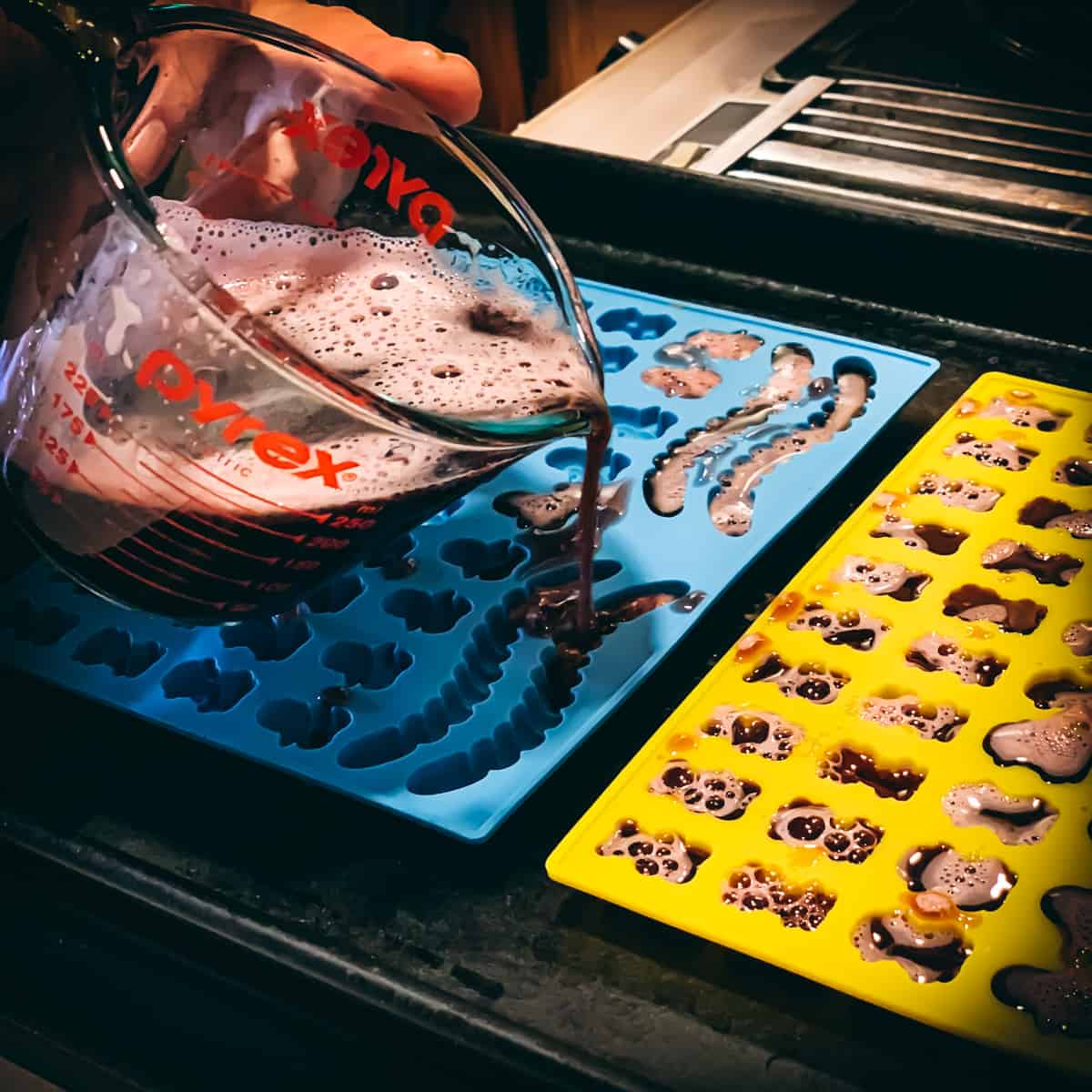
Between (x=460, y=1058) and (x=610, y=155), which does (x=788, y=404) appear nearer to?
(x=610, y=155)

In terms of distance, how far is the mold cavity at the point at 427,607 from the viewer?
0.75 m

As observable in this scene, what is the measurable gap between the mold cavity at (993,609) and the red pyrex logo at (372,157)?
345 mm

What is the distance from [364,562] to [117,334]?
0.24m

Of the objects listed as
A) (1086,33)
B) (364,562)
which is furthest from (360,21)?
(1086,33)

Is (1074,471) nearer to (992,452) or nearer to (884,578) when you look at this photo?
(992,452)

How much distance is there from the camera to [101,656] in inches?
30.0

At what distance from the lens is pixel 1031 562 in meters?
0.73

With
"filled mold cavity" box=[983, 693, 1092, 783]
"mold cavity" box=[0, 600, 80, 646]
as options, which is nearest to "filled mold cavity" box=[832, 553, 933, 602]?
"filled mold cavity" box=[983, 693, 1092, 783]

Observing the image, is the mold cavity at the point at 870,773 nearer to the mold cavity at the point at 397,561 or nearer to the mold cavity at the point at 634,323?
the mold cavity at the point at 397,561

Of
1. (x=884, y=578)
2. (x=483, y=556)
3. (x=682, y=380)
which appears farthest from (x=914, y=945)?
(x=682, y=380)

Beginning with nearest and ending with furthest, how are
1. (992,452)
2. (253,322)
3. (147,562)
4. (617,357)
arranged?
(253,322) → (147,562) → (992,452) → (617,357)

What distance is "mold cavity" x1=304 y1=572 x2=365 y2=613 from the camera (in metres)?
0.76

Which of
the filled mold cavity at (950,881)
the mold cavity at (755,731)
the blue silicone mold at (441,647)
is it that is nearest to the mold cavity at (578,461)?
the blue silicone mold at (441,647)

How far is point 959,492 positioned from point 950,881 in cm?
29
